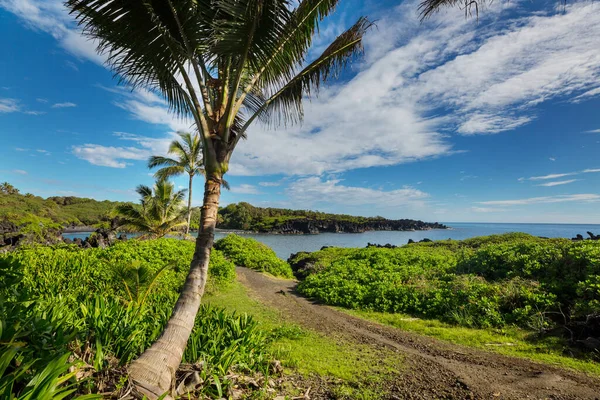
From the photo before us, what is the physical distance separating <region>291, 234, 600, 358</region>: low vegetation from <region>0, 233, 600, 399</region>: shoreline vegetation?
0.03 meters

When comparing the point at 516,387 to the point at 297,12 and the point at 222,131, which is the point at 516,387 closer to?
the point at 222,131

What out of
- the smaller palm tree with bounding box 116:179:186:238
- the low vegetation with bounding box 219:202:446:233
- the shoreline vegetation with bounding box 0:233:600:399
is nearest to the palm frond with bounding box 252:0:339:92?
the shoreline vegetation with bounding box 0:233:600:399

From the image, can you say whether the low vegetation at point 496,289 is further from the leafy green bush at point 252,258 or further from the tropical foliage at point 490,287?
the leafy green bush at point 252,258

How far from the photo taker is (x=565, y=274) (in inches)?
310

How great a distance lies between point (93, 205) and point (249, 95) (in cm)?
10719

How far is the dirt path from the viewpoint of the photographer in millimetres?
4035

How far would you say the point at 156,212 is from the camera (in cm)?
2144

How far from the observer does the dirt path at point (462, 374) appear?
A: 13.2 feet

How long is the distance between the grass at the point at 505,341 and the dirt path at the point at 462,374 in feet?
1.03

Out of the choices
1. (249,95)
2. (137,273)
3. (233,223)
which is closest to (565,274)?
(249,95)

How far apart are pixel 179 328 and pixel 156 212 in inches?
799

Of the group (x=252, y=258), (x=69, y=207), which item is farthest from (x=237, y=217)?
(x=252, y=258)

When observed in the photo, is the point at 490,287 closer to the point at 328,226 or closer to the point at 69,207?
the point at 328,226

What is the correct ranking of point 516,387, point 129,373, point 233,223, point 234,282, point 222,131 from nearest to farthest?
point 129,373, point 222,131, point 516,387, point 234,282, point 233,223
